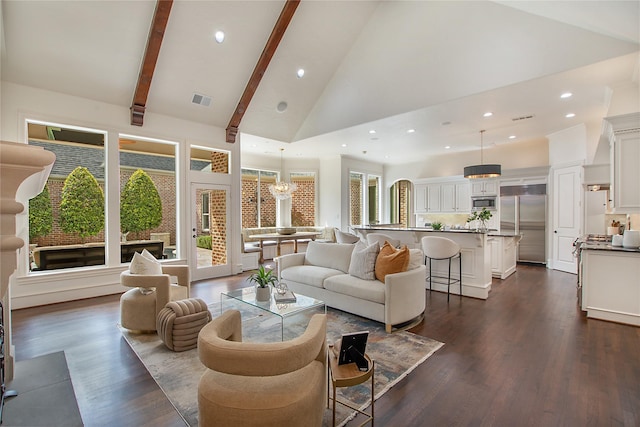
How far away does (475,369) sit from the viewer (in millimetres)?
2611

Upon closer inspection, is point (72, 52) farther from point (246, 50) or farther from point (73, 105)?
point (246, 50)

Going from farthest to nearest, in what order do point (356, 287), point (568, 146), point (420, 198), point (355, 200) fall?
point (355, 200), point (420, 198), point (568, 146), point (356, 287)

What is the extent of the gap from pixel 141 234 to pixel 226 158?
7.51 feet

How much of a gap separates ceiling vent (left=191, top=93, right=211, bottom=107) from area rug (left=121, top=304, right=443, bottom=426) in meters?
3.85

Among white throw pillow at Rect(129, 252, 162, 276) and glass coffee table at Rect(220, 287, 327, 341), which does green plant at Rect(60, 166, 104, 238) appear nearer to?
white throw pillow at Rect(129, 252, 162, 276)

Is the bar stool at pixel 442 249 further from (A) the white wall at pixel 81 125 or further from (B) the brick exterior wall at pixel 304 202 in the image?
(B) the brick exterior wall at pixel 304 202

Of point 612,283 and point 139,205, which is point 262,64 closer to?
point 139,205

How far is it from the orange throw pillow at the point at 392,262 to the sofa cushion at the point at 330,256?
0.75 meters

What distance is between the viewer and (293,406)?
4.81 feet

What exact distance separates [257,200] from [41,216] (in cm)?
503

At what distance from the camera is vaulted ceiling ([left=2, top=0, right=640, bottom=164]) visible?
3756 millimetres

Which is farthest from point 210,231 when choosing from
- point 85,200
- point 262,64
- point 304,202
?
point 304,202

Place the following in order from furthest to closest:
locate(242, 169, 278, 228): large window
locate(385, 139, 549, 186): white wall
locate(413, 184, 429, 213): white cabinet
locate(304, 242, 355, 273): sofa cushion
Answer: locate(413, 184, 429, 213): white cabinet, locate(242, 169, 278, 228): large window, locate(385, 139, 549, 186): white wall, locate(304, 242, 355, 273): sofa cushion

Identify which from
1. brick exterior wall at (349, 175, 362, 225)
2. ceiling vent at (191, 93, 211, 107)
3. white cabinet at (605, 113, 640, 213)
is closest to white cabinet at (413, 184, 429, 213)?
brick exterior wall at (349, 175, 362, 225)
